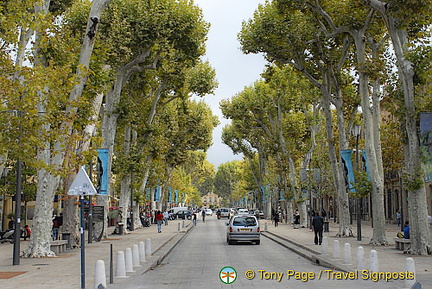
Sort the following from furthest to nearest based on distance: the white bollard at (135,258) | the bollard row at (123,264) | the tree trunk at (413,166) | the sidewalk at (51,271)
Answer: the tree trunk at (413,166), the white bollard at (135,258), the sidewalk at (51,271), the bollard row at (123,264)

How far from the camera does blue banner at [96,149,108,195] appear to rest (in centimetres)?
2772

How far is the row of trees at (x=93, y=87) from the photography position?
15258mm

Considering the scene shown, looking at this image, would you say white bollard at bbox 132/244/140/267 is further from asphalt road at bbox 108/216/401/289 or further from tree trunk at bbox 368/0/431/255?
tree trunk at bbox 368/0/431/255

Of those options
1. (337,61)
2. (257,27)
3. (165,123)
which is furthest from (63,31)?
(165,123)

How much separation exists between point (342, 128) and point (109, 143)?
1338cm

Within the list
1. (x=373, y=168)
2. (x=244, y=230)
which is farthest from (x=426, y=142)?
(x=244, y=230)

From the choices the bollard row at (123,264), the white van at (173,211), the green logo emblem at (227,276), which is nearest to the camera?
the bollard row at (123,264)

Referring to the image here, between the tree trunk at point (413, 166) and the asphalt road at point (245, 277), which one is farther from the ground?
the tree trunk at point (413, 166)

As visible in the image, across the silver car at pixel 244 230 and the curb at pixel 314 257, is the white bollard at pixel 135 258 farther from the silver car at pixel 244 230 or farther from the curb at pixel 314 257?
the silver car at pixel 244 230

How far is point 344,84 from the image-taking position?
32219 mm

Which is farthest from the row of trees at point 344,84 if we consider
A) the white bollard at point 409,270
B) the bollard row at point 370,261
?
the white bollard at point 409,270

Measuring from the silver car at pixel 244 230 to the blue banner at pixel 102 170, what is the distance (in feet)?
23.1

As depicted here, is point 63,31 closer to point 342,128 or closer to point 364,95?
point 364,95

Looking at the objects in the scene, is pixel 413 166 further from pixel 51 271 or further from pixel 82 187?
pixel 51 271
